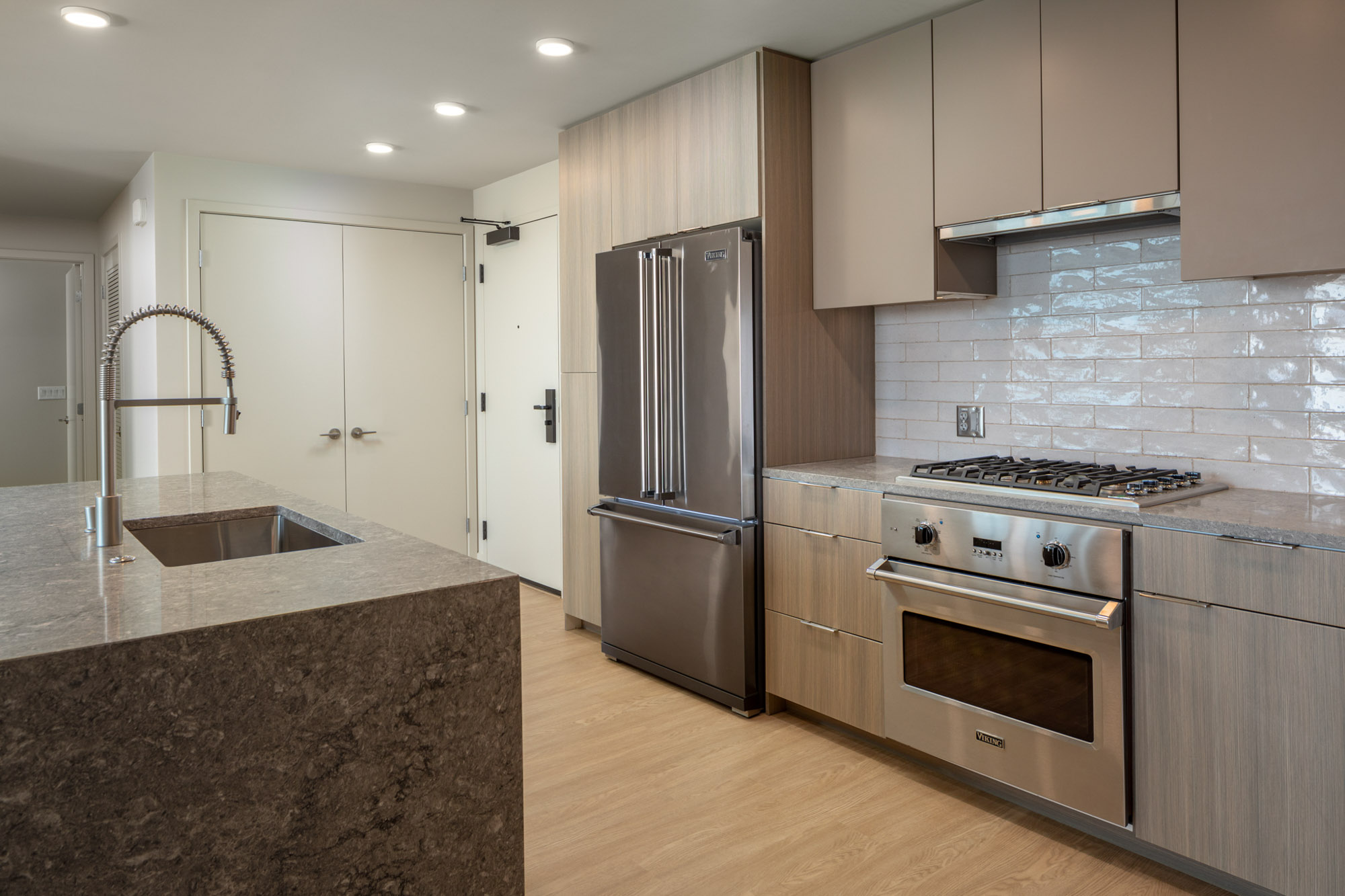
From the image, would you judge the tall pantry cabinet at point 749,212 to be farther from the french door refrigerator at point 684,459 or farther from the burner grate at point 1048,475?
the burner grate at point 1048,475

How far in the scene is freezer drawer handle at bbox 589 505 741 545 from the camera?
307cm

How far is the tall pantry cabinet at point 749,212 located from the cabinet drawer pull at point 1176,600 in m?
1.32

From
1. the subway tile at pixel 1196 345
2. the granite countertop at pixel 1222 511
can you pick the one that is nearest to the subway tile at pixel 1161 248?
the subway tile at pixel 1196 345

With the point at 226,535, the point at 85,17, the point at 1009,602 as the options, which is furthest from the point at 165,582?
the point at 85,17

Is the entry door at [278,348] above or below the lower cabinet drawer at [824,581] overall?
above

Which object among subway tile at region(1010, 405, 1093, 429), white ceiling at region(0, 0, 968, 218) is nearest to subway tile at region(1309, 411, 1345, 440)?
subway tile at region(1010, 405, 1093, 429)

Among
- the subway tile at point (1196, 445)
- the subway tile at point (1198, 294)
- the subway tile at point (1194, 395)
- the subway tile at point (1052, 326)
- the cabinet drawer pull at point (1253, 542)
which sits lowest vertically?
the cabinet drawer pull at point (1253, 542)

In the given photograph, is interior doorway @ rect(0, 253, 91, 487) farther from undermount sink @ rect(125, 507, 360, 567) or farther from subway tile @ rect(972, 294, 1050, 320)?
subway tile @ rect(972, 294, 1050, 320)

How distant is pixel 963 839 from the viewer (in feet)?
7.54

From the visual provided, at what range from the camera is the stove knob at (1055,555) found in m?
2.17

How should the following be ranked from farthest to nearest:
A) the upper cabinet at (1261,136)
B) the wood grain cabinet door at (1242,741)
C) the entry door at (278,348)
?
the entry door at (278,348), the upper cabinet at (1261,136), the wood grain cabinet door at (1242,741)

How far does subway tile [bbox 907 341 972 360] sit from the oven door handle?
94cm

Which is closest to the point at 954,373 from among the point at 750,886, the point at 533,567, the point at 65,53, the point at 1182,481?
the point at 1182,481

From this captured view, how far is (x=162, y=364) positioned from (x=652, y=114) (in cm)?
284
